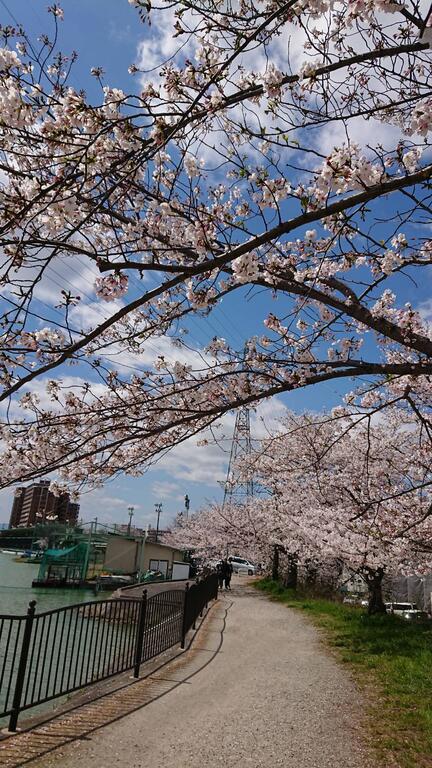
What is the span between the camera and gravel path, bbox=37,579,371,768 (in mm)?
4570

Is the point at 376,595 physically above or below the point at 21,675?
above

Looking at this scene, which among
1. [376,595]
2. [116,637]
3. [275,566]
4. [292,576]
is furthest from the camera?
[275,566]

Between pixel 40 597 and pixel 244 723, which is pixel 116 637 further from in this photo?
pixel 40 597

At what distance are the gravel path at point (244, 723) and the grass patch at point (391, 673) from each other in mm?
278

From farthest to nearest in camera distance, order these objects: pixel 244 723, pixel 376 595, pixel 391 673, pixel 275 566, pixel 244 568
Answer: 1. pixel 244 568
2. pixel 275 566
3. pixel 376 595
4. pixel 391 673
5. pixel 244 723

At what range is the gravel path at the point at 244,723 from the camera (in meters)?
4.57

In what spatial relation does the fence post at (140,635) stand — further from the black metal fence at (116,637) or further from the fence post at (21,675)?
the fence post at (21,675)

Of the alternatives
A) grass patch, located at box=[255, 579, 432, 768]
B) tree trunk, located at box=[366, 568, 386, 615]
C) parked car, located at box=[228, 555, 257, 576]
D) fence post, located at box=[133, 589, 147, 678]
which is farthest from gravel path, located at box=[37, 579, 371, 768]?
parked car, located at box=[228, 555, 257, 576]

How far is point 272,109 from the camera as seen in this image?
3484 mm

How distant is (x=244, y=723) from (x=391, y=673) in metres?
3.85

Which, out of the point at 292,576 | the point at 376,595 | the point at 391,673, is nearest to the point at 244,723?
the point at 391,673

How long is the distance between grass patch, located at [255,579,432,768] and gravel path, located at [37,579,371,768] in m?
0.28

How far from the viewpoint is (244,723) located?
18.3 feet

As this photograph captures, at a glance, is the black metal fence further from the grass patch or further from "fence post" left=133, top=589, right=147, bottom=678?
the grass patch
